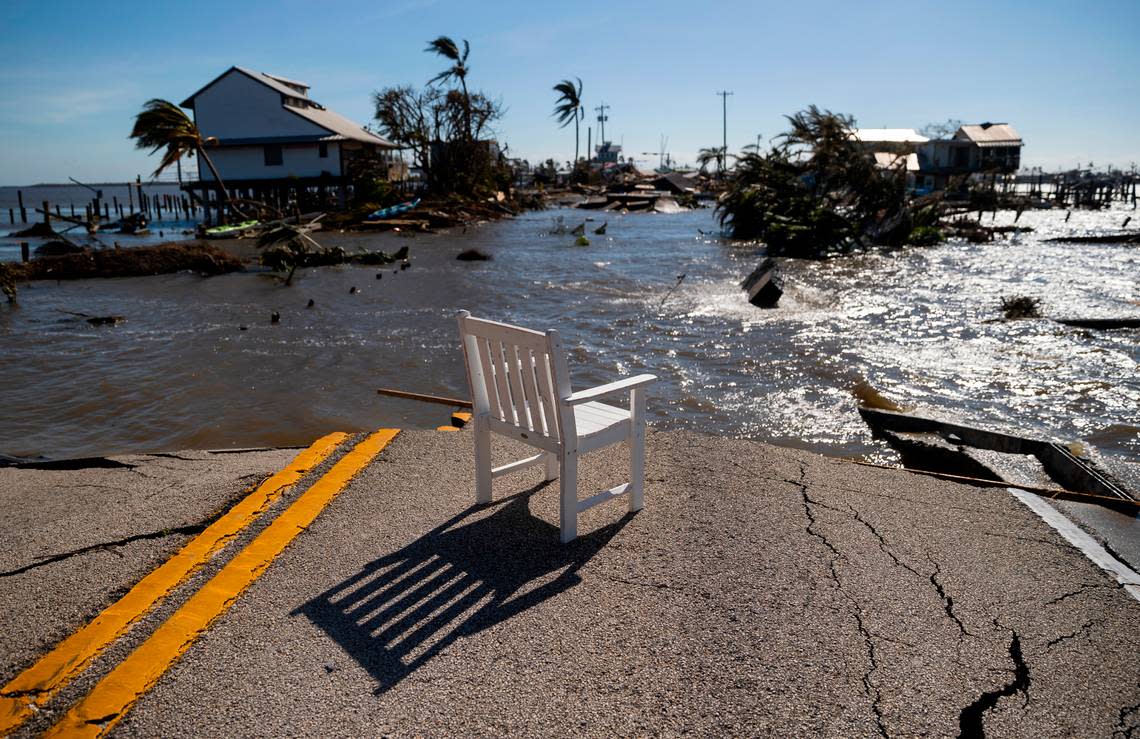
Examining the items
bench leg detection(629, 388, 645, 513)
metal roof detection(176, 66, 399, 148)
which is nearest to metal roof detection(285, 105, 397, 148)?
metal roof detection(176, 66, 399, 148)

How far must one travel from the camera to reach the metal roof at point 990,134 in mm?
70188

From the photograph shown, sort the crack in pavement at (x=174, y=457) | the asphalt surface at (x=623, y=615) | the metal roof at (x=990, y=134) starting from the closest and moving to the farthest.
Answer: the asphalt surface at (x=623, y=615)
the crack in pavement at (x=174, y=457)
the metal roof at (x=990, y=134)

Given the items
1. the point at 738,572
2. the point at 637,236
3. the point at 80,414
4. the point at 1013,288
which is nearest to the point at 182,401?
the point at 80,414

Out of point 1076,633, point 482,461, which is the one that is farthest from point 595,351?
point 1076,633

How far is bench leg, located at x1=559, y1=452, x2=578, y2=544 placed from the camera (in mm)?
3959

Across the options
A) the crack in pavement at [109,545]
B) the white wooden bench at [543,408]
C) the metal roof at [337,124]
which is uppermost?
the metal roof at [337,124]

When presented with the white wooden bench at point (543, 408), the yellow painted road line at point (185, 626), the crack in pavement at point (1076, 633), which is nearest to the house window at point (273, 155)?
the yellow painted road line at point (185, 626)

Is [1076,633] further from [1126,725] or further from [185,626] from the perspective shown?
[185,626]

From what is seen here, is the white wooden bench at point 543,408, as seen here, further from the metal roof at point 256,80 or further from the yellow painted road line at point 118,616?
the metal roof at point 256,80

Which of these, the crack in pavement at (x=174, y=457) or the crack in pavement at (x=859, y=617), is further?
the crack in pavement at (x=174, y=457)

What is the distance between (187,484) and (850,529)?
159 inches

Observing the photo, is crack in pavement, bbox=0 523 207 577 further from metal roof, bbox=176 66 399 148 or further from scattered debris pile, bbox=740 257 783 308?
metal roof, bbox=176 66 399 148

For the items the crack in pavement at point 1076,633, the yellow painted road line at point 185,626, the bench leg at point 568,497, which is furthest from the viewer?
the bench leg at point 568,497

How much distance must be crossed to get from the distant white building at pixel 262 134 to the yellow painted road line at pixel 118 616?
133ft
